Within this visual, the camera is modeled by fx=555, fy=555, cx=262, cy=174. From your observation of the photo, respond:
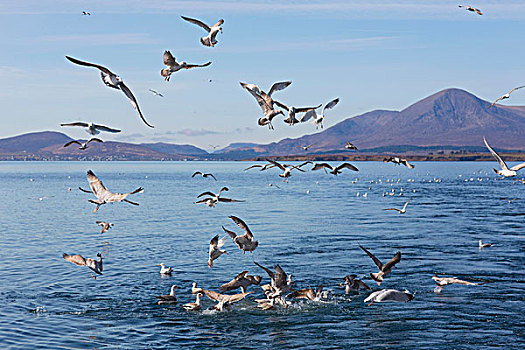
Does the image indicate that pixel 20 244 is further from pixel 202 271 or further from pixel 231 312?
pixel 231 312

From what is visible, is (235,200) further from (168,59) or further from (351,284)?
(351,284)

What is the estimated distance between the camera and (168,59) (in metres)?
16.8

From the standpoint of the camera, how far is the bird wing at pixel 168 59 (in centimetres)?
1672

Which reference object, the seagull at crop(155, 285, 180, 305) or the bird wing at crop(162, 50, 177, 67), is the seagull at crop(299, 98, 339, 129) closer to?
the bird wing at crop(162, 50, 177, 67)

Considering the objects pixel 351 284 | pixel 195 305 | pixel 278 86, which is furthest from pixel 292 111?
pixel 351 284

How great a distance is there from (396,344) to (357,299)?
5269 mm

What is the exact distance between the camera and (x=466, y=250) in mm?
38656

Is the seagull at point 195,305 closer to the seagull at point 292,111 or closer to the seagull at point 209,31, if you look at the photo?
the seagull at point 292,111

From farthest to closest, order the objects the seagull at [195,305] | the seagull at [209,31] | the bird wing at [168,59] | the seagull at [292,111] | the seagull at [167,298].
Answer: the seagull at [167,298], the seagull at [195,305], the seagull at [292,111], the seagull at [209,31], the bird wing at [168,59]

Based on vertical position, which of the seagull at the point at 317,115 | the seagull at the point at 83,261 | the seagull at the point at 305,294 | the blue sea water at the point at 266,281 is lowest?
the blue sea water at the point at 266,281

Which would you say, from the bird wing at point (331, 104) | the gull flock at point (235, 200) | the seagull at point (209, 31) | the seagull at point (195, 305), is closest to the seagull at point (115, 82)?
the gull flock at point (235, 200)

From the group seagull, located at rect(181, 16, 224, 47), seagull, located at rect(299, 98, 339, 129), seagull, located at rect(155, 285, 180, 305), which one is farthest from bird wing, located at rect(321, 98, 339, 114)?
seagull, located at rect(155, 285, 180, 305)

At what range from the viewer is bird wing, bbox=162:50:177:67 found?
54.9 ft

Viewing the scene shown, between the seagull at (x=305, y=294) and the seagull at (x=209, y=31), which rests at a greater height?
the seagull at (x=209, y=31)
